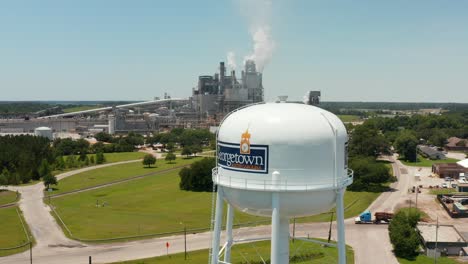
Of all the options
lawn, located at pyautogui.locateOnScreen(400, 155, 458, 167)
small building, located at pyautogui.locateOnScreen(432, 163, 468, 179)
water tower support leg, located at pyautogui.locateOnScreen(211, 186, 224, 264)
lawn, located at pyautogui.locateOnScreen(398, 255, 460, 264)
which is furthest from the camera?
lawn, located at pyautogui.locateOnScreen(400, 155, 458, 167)

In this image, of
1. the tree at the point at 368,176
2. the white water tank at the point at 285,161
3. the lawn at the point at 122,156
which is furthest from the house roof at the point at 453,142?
the white water tank at the point at 285,161

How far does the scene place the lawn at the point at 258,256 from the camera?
39562mm

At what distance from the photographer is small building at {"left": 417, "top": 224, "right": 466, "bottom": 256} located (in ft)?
137

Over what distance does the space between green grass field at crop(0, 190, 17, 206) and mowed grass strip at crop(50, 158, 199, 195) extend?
5.50 meters

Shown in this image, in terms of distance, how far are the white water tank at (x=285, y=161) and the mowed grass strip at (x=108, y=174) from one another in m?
57.3

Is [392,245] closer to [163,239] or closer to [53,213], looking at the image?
[163,239]

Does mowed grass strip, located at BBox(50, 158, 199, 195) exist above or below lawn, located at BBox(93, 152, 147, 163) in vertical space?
above

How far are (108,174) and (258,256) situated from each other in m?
54.7

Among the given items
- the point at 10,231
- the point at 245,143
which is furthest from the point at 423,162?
the point at 245,143

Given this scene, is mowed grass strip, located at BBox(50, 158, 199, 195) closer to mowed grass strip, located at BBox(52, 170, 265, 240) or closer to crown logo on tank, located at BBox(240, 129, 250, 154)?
mowed grass strip, located at BBox(52, 170, 265, 240)

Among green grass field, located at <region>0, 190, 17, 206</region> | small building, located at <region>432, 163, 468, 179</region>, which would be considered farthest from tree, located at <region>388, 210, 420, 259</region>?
green grass field, located at <region>0, 190, 17, 206</region>

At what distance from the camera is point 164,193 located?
71.0m

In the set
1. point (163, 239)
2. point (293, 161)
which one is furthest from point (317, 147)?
point (163, 239)

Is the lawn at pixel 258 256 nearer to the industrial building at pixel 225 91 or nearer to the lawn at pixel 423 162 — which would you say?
the lawn at pixel 423 162
